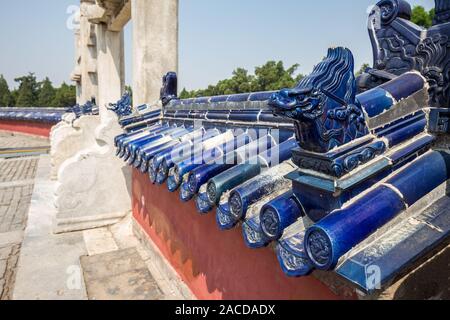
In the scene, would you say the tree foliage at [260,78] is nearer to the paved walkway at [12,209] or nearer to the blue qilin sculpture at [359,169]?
the paved walkway at [12,209]

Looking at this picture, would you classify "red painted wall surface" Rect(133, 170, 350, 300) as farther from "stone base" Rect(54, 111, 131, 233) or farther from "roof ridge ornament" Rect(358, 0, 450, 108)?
"stone base" Rect(54, 111, 131, 233)

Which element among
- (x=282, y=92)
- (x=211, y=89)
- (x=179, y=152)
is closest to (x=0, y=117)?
(x=211, y=89)

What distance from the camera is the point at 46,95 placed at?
49.5m

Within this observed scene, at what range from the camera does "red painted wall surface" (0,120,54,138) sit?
19797mm

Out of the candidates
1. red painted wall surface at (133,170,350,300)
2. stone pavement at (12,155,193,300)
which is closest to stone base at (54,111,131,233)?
stone pavement at (12,155,193,300)

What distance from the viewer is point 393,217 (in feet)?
4.68

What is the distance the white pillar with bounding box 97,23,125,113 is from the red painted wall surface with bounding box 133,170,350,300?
452 cm

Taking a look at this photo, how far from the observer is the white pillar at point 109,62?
8789 millimetres

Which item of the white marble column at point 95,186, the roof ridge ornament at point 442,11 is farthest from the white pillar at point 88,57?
the roof ridge ornament at point 442,11

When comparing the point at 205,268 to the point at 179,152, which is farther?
the point at 205,268

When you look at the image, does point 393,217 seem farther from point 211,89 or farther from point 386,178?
point 211,89

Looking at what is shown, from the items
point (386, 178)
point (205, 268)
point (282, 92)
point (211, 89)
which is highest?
point (211, 89)

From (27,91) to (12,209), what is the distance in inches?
1965
